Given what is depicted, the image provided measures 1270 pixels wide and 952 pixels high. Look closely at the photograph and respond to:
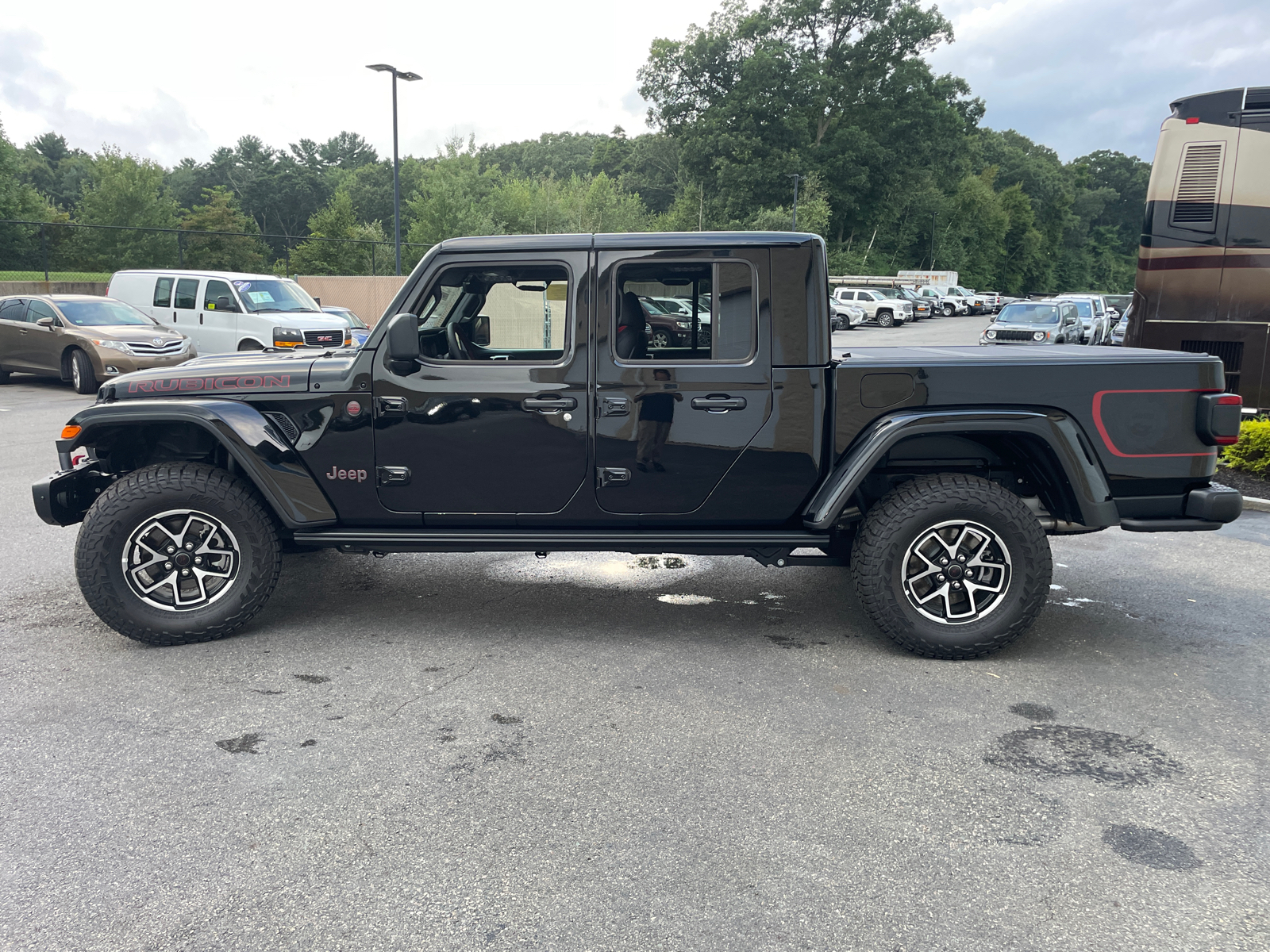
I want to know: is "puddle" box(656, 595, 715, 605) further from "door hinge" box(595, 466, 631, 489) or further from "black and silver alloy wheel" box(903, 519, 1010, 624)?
"black and silver alloy wheel" box(903, 519, 1010, 624)

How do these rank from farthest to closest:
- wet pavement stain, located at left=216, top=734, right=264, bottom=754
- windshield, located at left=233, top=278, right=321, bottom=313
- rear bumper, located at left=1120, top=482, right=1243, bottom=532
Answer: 1. windshield, located at left=233, top=278, right=321, bottom=313
2. rear bumper, located at left=1120, top=482, right=1243, bottom=532
3. wet pavement stain, located at left=216, top=734, right=264, bottom=754

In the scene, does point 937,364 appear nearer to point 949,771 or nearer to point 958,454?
point 958,454

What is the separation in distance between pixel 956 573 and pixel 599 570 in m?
2.40

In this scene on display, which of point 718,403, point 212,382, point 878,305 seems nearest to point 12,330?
point 212,382

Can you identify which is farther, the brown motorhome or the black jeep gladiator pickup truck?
the brown motorhome

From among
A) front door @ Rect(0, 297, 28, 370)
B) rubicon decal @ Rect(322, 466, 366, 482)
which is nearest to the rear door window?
front door @ Rect(0, 297, 28, 370)

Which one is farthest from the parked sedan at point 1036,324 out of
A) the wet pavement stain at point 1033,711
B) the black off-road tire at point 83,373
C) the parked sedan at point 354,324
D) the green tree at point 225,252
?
the wet pavement stain at point 1033,711

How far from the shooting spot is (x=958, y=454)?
4.83 m

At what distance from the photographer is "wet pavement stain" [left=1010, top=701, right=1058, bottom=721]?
12.9 ft

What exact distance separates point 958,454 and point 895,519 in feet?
2.04

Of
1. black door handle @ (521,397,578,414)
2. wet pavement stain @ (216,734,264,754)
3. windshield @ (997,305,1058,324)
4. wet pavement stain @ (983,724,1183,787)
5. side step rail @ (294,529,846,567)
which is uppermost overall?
windshield @ (997,305,1058,324)

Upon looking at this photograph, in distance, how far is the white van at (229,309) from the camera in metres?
17.2

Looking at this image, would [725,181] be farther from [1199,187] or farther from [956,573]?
[956,573]

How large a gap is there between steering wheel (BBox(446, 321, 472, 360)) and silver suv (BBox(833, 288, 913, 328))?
42.6m
